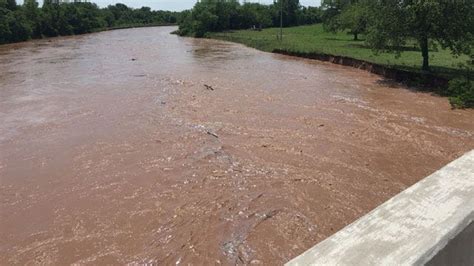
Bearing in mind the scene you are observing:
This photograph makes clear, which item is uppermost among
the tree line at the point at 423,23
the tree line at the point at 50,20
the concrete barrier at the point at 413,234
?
the tree line at the point at 50,20

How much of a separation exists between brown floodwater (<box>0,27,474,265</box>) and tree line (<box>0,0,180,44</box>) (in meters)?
36.1

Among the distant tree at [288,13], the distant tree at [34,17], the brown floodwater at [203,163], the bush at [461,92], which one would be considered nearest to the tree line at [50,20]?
A: the distant tree at [34,17]

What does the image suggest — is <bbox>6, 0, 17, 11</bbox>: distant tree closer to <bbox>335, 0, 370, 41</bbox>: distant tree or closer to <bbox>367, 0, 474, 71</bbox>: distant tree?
<bbox>335, 0, 370, 41</bbox>: distant tree

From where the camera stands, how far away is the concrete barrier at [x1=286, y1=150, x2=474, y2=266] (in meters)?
2.00

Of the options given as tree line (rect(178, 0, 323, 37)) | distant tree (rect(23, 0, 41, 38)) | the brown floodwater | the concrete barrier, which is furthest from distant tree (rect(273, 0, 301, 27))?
the concrete barrier

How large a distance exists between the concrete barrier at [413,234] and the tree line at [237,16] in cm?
5007

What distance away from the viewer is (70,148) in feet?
35.7

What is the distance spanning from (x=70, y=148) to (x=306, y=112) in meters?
7.87

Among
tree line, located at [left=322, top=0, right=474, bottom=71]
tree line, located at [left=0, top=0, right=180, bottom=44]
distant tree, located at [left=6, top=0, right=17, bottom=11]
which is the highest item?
distant tree, located at [left=6, top=0, right=17, bottom=11]

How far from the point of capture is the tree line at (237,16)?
196ft

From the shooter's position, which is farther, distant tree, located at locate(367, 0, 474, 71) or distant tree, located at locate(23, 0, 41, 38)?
distant tree, located at locate(23, 0, 41, 38)

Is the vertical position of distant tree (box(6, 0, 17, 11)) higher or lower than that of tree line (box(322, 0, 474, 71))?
higher

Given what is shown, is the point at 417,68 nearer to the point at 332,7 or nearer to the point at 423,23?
the point at 423,23

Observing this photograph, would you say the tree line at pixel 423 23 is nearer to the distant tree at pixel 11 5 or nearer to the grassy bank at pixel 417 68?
the grassy bank at pixel 417 68
